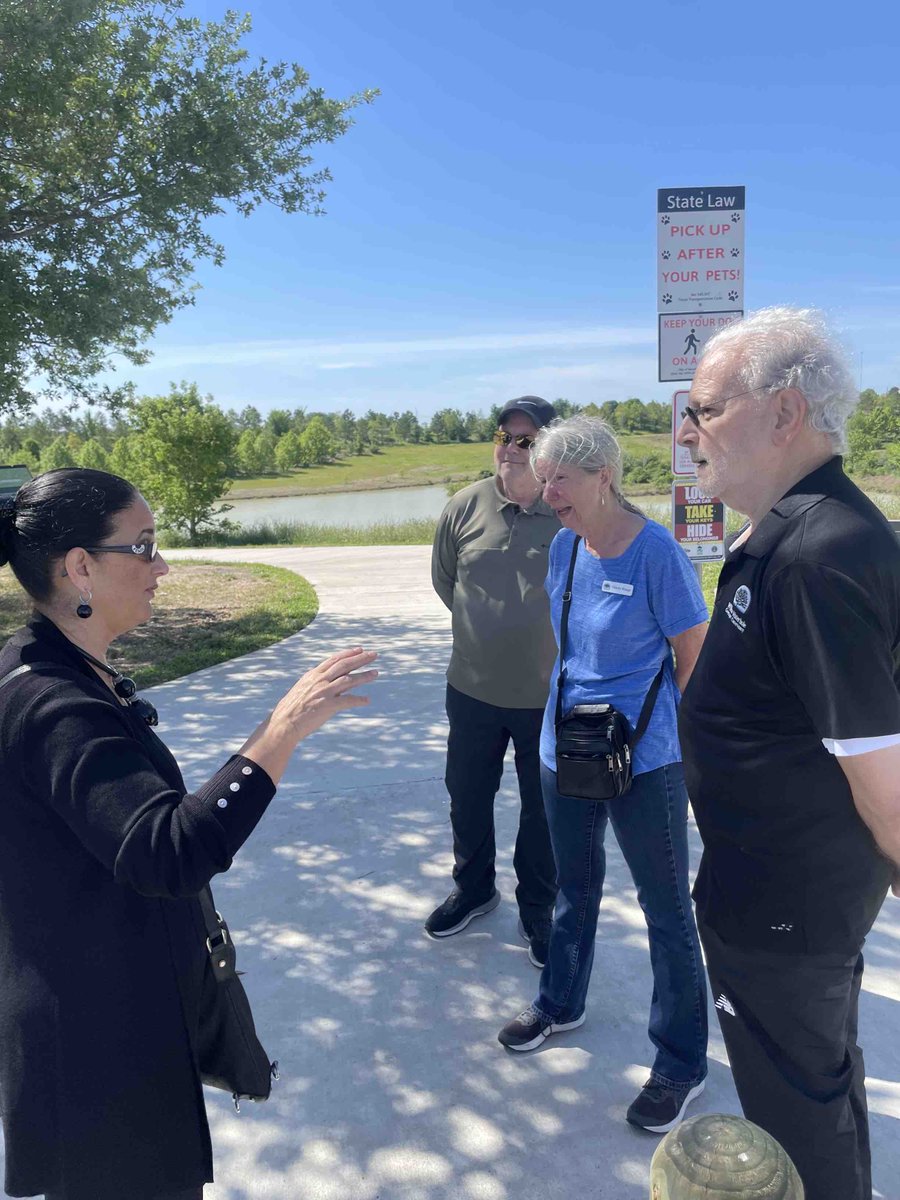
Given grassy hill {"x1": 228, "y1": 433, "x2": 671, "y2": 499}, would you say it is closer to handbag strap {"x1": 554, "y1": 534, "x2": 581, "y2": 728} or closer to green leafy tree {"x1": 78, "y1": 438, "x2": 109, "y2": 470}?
green leafy tree {"x1": 78, "y1": 438, "x2": 109, "y2": 470}

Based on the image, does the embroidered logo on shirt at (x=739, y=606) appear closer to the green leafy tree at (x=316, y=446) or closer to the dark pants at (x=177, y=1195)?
the dark pants at (x=177, y=1195)

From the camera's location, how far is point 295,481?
6069cm

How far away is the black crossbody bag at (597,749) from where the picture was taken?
2.31m

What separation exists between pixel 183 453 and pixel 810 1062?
23046 millimetres

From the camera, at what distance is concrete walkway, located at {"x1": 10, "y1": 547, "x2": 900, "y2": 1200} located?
225cm

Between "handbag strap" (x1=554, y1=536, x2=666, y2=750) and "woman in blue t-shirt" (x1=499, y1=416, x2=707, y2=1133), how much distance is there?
0.02 metres

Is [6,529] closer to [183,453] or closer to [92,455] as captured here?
[183,453]

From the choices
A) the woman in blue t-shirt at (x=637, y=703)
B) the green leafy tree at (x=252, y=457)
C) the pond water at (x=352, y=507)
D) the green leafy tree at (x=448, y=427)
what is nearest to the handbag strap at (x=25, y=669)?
the woman in blue t-shirt at (x=637, y=703)

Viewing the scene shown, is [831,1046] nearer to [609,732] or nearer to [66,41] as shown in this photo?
[609,732]

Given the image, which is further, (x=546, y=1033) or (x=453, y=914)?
(x=453, y=914)

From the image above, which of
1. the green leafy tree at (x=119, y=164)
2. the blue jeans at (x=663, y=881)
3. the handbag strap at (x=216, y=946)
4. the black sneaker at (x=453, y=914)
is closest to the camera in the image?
the handbag strap at (x=216, y=946)

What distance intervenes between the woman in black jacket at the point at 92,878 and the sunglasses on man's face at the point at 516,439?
178 centimetres

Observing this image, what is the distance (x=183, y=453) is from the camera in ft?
74.5

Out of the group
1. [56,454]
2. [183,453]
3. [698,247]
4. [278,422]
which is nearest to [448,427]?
[278,422]
